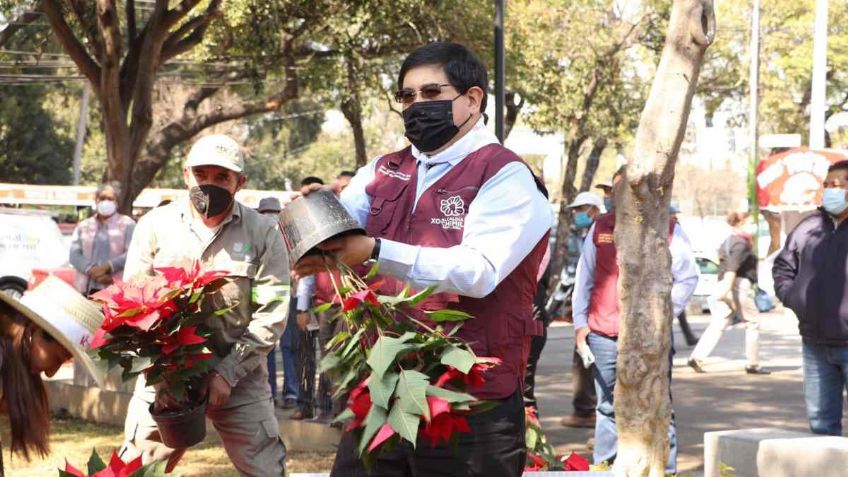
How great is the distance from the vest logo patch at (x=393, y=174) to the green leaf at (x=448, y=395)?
66cm

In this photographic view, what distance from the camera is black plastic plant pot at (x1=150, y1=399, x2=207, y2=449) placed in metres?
5.14

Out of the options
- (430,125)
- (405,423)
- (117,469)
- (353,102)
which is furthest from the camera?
(353,102)

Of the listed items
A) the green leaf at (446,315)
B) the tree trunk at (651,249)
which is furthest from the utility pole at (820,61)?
the green leaf at (446,315)

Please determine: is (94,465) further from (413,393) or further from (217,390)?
(413,393)

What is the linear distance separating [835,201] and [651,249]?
5.24 ft

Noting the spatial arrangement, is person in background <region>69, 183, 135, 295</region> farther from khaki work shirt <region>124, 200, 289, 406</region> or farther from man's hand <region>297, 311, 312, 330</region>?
khaki work shirt <region>124, 200, 289, 406</region>

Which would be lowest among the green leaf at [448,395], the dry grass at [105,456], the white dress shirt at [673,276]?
the dry grass at [105,456]

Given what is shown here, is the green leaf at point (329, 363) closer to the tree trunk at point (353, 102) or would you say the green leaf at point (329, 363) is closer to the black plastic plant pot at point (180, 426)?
the black plastic plant pot at point (180, 426)

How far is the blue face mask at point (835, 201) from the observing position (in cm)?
735

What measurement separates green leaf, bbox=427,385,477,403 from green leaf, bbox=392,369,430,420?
0.02 metres

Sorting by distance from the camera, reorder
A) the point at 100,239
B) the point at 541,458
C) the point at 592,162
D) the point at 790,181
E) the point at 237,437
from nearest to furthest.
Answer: the point at 237,437 → the point at 541,458 → the point at 100,239 → the point at 790,181 → the point at 592,162

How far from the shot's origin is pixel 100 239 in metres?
11.9

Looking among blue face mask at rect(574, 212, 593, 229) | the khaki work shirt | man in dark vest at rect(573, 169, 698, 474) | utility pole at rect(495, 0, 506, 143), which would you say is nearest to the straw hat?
the khaki work shirt

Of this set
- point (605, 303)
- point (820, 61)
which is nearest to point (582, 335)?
point (605, 303)
